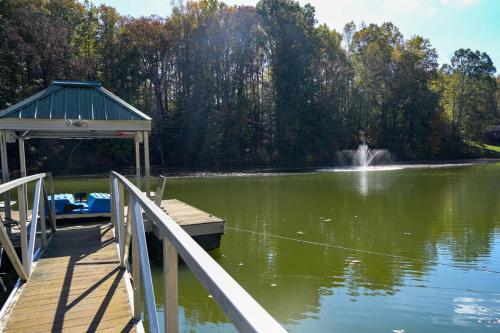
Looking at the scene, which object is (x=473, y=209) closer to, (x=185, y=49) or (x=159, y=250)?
(x=159, y=250)

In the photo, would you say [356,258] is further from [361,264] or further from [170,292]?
[170,292]

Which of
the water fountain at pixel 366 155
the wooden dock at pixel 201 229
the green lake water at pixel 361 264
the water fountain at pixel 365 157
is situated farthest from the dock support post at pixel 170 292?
the water fountain at pixel 366 155

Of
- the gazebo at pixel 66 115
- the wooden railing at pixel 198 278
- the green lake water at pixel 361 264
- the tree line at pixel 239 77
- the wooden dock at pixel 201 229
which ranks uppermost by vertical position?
the tree line at pixel 239 77

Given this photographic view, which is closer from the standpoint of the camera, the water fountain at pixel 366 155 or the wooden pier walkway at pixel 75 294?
the wooden pier walkway at pixel 75 294

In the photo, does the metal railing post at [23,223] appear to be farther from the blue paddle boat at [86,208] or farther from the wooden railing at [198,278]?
the blue paddle boat at [86,208]

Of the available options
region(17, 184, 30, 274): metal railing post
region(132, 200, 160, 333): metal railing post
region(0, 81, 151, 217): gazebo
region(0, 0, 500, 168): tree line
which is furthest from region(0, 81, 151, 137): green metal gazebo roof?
region(0, 0, 500, 168): tree line

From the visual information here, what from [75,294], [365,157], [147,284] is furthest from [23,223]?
[365,157]

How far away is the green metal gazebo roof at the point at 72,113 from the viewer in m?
6.62

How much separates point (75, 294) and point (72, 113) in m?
3.97

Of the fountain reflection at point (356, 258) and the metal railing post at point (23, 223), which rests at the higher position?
the metal railing post at point (23, 223)

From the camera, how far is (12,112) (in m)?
6.63

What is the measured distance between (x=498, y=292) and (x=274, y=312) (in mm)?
3409

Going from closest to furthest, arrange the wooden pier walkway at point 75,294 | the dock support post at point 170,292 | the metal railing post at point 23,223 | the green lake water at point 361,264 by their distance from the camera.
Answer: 1. the dock support post at point 170,292
2. the wooden pier walkway at point 75,294
3. the metal railing post at point 23,223
4. the green lake water at point 361,264

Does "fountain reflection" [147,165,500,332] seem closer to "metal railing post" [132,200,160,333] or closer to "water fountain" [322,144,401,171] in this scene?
"metal railing post" [132,200,160,333]
